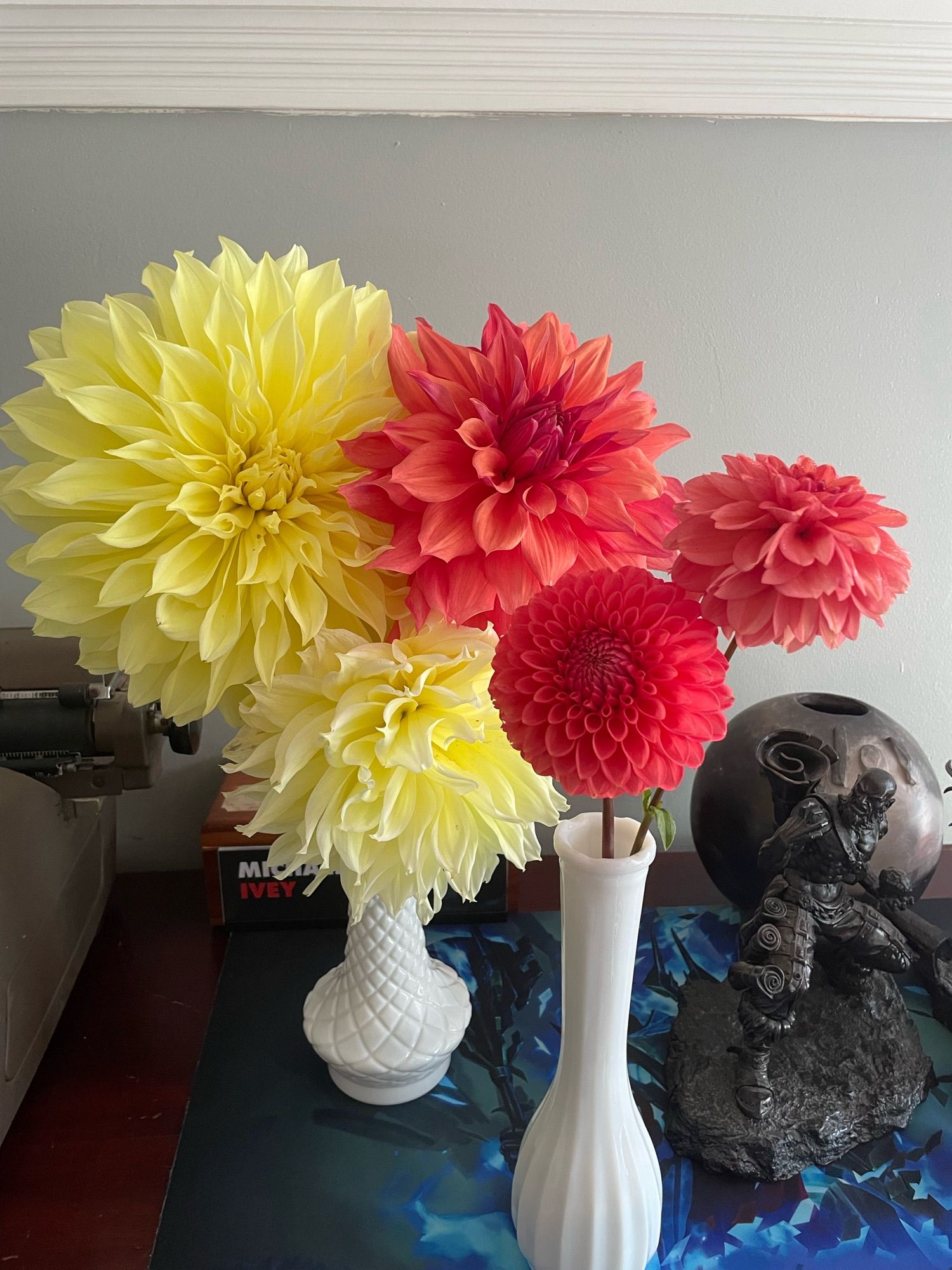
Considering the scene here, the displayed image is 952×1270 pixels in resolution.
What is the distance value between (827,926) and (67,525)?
0.48 m

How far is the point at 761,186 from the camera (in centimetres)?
77

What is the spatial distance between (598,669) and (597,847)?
15cm

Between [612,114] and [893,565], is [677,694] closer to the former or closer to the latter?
[893,565]

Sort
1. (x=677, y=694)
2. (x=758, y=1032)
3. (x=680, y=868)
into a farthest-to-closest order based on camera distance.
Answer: (x=680, y=868), (x=758, y=1032), (x=677, y=694)

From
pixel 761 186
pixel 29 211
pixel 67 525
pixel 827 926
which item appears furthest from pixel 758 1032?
pixel 29 211

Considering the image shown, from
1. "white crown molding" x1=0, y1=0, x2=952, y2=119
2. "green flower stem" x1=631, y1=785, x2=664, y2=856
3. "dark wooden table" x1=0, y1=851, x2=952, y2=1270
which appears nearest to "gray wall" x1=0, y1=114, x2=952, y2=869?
"white crown molding" x1=0, y1=0, x2=952, y2=119

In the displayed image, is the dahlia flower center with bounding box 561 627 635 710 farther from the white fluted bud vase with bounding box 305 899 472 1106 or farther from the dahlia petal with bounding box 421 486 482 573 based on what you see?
the white fluted bud vase with bounding box 305 899 472 1106

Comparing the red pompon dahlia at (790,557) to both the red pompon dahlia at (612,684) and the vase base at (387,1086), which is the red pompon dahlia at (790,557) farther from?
the vase base at (387,1086)

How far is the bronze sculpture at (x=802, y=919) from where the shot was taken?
528mm

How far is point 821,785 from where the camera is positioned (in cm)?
61

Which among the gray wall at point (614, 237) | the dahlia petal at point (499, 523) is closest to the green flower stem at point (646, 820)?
the dahlia petal at point (499, 523)

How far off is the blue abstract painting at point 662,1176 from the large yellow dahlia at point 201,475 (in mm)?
317

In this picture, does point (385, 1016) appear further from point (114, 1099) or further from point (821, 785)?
point (821, 785)

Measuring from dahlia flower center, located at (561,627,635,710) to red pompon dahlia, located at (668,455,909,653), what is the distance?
0.12 feet
